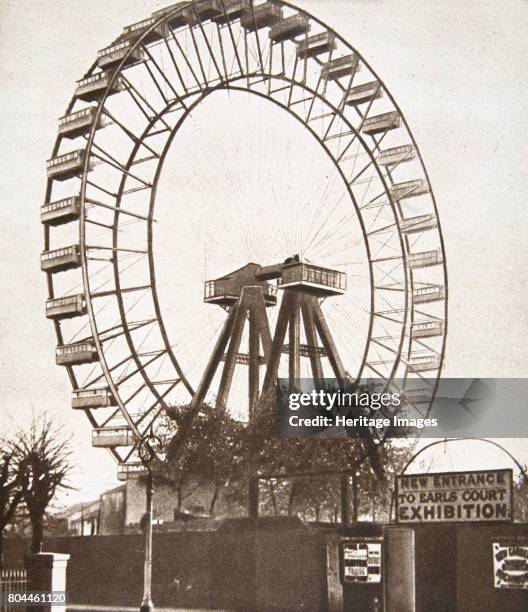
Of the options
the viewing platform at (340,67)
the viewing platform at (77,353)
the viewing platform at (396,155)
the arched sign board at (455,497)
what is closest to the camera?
the arched sign board at (455,497)

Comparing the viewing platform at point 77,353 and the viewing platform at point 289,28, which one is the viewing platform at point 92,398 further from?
the viewing platform at point 289,28

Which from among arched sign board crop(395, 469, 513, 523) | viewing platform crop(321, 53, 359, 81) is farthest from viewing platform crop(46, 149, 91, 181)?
arched sign board crop(395, 469, 513, 523)

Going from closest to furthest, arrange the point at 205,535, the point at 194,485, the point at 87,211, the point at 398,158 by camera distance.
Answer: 1. the point at 205,535
2. the point at 87,211
3. the point at 398,158
4. the point at 194,485

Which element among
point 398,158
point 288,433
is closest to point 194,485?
point 288,433

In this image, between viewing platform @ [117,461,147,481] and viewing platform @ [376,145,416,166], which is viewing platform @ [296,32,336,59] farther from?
viewing platform @ [117,461,147,481]

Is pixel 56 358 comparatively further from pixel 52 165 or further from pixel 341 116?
pixel 341 116

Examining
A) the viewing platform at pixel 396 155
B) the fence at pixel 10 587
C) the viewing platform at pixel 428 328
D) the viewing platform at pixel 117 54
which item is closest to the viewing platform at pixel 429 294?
the viewing platform at pixel 428 328

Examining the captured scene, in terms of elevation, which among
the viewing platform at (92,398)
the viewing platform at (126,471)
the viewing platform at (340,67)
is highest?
the viewing platform at (340,67)
